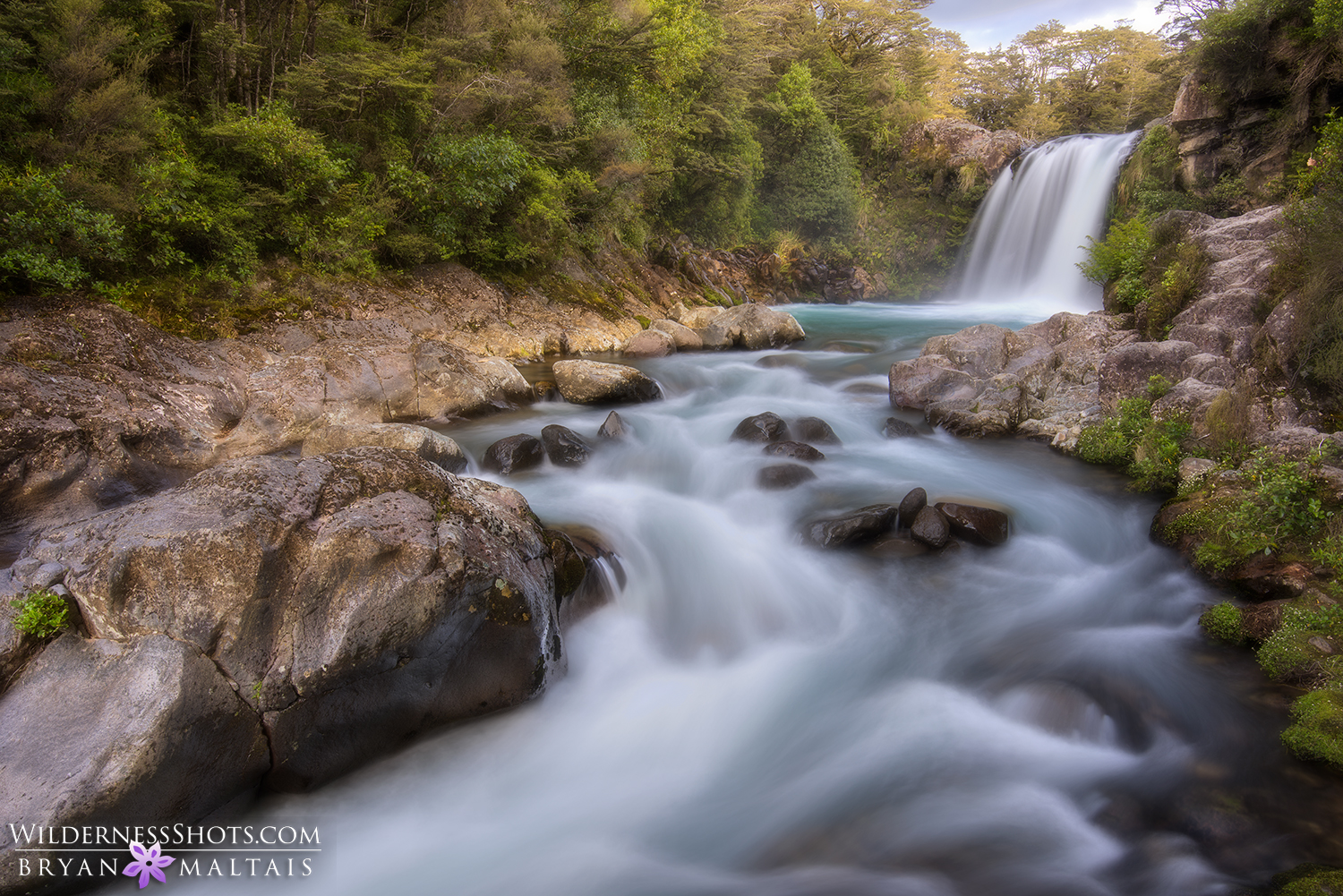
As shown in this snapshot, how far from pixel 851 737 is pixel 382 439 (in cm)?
502

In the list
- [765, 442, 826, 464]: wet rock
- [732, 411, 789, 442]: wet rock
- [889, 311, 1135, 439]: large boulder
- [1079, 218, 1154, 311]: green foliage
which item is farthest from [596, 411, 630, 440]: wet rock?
[1079, 218, 1154, 311]: green foliage

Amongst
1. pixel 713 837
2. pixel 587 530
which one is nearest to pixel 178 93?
pixel 587 530

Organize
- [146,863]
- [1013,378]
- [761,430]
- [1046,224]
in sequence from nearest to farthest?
[146,863]
[761,430]
[1013,378]
[1046,224]

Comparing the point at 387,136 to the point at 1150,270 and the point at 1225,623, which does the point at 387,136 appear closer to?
the point at 1150,270

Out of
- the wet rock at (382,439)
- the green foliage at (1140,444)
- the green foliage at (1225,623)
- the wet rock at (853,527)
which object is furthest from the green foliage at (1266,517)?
the wet rock at (382,439)

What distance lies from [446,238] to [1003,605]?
35.4 ft

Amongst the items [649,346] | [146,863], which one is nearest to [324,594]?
[146,863]

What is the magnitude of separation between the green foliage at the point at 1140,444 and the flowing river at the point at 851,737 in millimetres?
402

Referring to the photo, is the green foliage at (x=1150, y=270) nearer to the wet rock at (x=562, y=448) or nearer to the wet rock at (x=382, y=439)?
the wet rock at (x=562, y=448)

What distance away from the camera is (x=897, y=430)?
9.84 metres

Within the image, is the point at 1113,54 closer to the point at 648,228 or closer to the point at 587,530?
the point at 648,228

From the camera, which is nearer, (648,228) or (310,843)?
(310,843)

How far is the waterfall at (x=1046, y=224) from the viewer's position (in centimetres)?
1925

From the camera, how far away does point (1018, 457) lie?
911 centimetres
